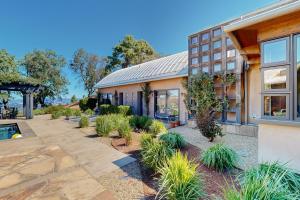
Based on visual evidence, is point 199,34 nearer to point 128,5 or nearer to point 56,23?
point 128,5

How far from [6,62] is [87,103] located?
12.3 meters

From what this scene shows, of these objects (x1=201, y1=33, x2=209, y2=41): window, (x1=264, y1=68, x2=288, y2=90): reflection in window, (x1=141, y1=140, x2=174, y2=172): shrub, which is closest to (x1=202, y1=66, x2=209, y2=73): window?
(x1=201, y1=33, x2=209, y2=41): window

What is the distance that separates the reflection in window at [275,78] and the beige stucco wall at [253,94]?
15.8ft

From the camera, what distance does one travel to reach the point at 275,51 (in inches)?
156

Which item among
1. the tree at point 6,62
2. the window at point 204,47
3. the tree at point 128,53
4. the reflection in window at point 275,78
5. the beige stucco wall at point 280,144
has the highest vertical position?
the tree at point 128,53

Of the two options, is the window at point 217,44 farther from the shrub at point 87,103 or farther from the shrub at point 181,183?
the shrub at point 87,103

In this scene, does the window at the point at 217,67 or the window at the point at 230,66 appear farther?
the window at the point at 217,67

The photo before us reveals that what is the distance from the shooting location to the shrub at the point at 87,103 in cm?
2377

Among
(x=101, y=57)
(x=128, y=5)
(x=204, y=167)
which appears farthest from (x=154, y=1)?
(x=101, y=57)

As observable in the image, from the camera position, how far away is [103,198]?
11.4 ft

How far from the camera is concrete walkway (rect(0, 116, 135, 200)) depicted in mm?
3732

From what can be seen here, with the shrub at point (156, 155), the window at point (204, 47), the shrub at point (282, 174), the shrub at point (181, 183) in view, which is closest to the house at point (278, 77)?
the shrub at point (282, 174)

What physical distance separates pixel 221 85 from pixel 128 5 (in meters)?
13.1

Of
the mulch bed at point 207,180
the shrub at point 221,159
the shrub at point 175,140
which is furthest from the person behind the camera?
the shrub at point 175,140
